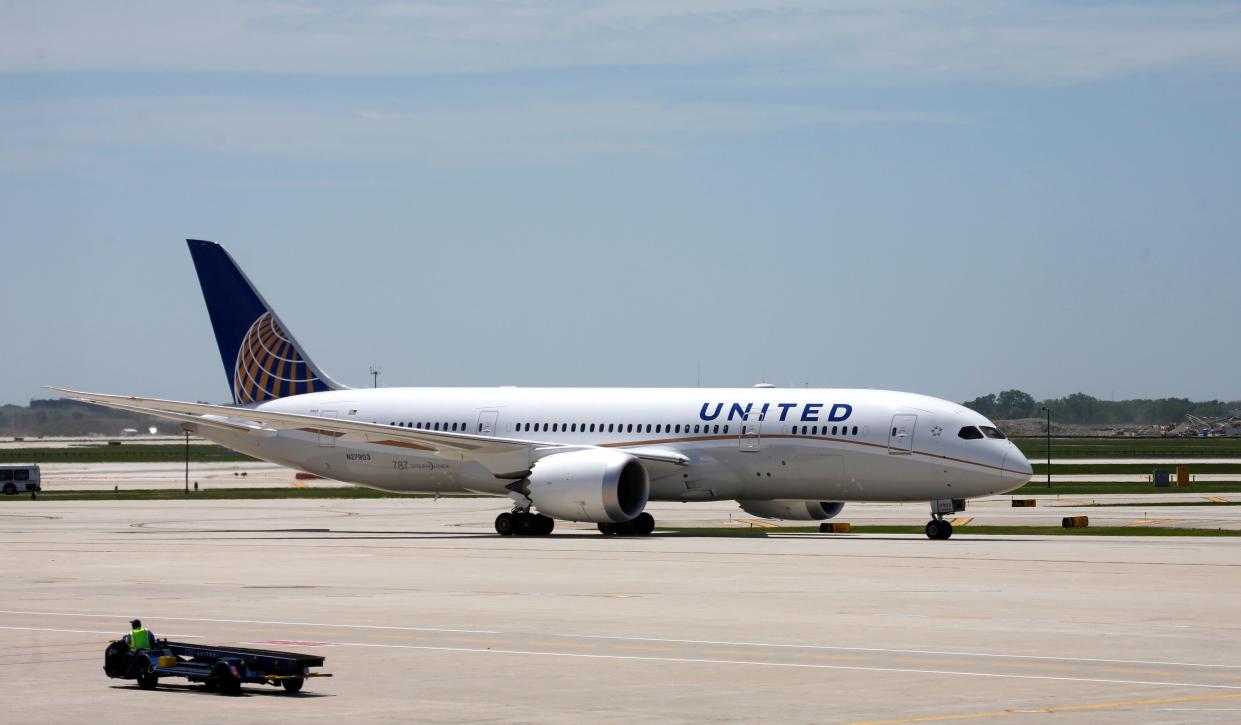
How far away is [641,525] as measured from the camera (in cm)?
5088

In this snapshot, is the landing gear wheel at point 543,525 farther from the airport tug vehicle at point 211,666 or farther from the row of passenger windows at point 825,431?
the airport tug vehicle at point 211,666

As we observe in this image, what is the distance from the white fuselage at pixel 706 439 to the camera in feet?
153

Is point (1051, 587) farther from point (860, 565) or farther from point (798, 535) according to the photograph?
point (798, 535)

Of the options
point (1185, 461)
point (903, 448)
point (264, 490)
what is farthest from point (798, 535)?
point (1185, 461)

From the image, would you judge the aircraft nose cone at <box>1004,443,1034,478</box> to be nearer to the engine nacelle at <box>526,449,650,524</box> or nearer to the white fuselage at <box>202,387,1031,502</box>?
the white fuselage at <box>202,387,1031,502</box>

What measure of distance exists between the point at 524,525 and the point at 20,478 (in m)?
44.8

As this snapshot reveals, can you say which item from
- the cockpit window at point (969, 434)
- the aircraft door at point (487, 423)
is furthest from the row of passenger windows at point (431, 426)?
the cockpit window at point (969, 434)

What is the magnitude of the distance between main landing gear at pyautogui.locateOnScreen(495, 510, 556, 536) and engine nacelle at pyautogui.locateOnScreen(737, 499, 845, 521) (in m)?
5.86

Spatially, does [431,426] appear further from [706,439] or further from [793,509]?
[793,509]

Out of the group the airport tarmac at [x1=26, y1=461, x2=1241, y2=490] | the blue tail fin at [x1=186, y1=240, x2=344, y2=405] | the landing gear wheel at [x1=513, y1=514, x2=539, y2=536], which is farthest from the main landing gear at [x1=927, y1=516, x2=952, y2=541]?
the airport tarmac at [x1=26, y1=461, x2=1241, y2=490]

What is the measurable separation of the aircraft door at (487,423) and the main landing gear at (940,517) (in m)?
13.9

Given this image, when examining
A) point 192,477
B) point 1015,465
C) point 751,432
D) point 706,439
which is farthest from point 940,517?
point 192,477

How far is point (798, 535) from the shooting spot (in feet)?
163

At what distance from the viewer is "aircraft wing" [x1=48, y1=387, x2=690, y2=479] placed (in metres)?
50.3
